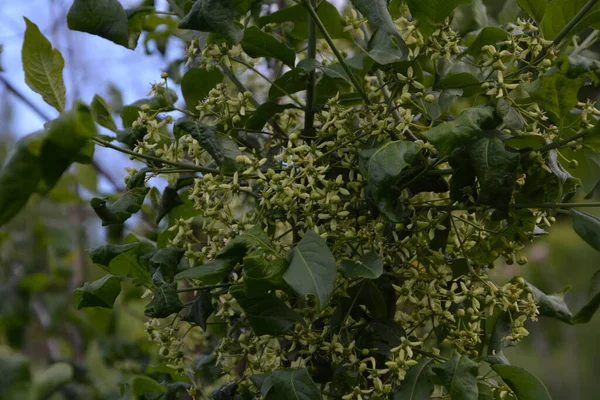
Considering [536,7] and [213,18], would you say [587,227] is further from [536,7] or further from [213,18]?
[213,18]

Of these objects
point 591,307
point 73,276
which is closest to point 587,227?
point 591,307

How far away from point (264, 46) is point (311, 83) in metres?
0.07

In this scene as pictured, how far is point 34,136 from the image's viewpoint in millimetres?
508

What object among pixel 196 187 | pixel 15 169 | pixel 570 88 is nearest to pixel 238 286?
pixel 196 187

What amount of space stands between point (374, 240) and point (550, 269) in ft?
19.7

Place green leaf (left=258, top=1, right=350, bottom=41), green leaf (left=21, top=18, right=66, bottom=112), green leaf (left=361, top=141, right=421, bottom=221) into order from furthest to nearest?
green leaf (left=258, top=1, right=350, bottom=41) < green leaf (left=21, top=18, right=66, bottom=112) < green leaf (left=361, top=141, right=421, bottom=221)

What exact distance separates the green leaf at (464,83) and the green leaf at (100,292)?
16.3 inches

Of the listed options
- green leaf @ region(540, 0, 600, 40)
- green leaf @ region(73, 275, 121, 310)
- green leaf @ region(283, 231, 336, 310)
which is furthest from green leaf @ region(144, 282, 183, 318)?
green leaf @ region(540, 0, 600, 40)

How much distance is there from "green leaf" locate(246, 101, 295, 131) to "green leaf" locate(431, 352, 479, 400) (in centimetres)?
33

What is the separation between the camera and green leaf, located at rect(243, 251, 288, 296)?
0.60m

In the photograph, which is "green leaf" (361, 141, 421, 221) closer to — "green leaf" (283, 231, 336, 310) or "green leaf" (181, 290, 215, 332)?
"green leaf" (283, 231, 336, 310)

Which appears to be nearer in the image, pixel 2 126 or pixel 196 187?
pixel 196 187

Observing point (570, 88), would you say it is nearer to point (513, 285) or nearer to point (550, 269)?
point (513, 285)

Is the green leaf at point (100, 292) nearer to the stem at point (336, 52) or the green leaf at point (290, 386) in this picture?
the green leaf at point (290, 386)
